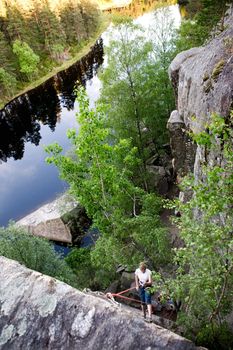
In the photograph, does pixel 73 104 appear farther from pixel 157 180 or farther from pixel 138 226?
pixel 138 226

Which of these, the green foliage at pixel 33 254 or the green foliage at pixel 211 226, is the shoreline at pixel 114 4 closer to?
the green foliage at pixel 33 254

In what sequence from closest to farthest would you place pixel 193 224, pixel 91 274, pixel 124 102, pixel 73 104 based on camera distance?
pixel 193 224
pixel 91 274
pixel 124 102
pixel 73 104

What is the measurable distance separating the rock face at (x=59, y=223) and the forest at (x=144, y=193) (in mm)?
5629

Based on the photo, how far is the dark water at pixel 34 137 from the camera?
58562 millimetres

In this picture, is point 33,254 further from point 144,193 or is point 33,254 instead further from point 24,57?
point 24,57

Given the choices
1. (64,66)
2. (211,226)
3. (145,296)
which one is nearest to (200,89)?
(145,296)

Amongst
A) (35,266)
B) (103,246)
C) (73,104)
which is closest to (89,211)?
(103,246)

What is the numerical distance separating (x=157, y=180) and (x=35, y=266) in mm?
18276

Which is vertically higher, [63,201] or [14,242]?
[14,242]

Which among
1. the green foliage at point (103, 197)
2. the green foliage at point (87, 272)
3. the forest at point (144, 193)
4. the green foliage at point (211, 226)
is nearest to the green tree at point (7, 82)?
the forest at point (144, 193)

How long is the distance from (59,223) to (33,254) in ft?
41.4

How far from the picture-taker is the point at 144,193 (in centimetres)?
3322

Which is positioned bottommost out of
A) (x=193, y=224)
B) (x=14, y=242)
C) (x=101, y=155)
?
(x=14, y=242)

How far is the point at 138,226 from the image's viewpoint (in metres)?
27.8
